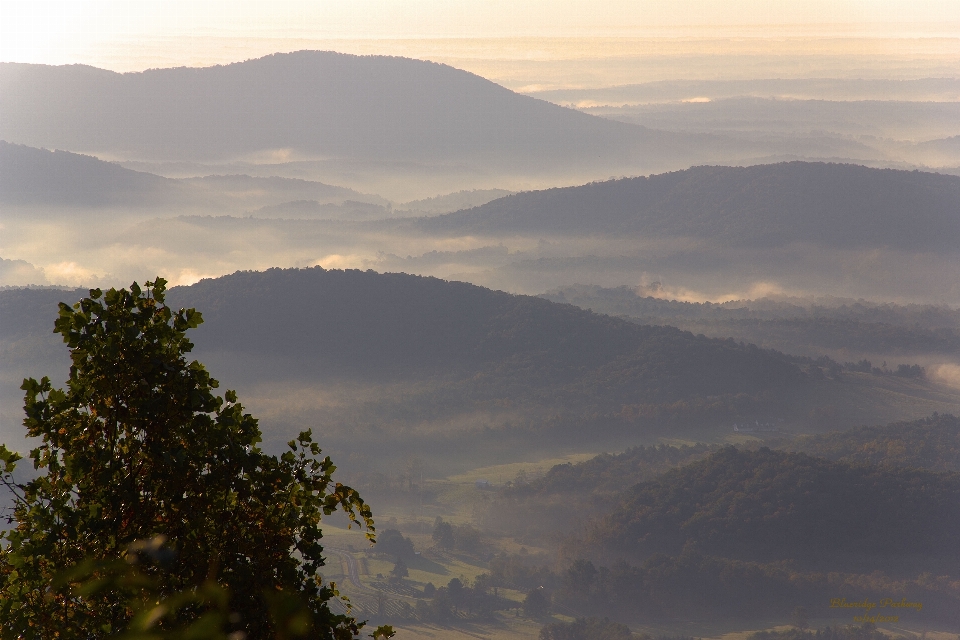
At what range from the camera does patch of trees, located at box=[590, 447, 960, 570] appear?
140875 millimetres

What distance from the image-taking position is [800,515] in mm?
144000

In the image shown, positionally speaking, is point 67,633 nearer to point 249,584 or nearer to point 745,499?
point 249,584

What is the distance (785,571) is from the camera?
5349 inches

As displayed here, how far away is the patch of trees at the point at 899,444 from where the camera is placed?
16962 cm

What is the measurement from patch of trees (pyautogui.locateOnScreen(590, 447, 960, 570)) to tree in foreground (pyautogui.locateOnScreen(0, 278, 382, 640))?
455 feet

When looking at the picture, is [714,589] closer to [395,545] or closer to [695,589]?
[695,589]

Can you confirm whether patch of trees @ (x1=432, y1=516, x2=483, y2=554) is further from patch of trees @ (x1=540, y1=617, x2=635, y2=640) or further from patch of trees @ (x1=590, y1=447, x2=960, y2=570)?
patch of trees @ (x1=540, y1=617, x2=635, y2=640)

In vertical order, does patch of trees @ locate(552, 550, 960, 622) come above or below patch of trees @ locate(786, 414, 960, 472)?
below

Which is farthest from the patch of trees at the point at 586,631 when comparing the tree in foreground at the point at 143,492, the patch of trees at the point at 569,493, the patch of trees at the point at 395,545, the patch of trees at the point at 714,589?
the tree in foreground at the point at 143,492

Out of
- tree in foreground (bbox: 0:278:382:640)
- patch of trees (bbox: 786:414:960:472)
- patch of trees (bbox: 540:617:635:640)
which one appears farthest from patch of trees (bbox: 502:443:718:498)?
tree in foreground (bbox: 0:278:382:640)

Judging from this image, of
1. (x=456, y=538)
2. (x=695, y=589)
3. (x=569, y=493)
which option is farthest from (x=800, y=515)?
(x=456, y=538)

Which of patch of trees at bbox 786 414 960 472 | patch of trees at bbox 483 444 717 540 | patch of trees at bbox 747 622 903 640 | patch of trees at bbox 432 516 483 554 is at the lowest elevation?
patch of trees at bbox 747 622 903 640

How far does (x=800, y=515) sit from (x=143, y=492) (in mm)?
148250

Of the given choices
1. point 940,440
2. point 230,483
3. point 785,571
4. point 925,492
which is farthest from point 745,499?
point 230,483
